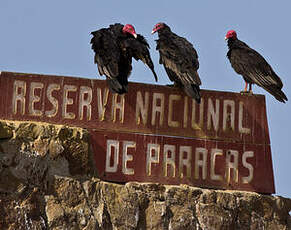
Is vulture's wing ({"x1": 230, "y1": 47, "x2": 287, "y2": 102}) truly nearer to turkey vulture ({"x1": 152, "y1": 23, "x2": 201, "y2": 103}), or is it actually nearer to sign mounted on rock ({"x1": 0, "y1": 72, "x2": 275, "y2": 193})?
sign mounted on rock ({"x1": 0, "y1": 72, "x2": 275, "y2": 193})

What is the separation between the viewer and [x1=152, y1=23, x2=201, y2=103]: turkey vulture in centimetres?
1070

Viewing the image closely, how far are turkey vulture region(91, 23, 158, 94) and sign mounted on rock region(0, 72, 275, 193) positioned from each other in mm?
226

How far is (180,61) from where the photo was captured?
1105 cm

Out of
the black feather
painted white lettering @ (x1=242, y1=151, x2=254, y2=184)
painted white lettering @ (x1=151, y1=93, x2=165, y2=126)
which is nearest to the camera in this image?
painted white lettering @ (x1=151, y1=93, x2=165, y2=126)

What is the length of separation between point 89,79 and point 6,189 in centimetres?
179

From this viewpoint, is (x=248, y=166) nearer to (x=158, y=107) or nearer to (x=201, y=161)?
(x=201, y=161)

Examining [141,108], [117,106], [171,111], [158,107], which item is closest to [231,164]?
[171,111]

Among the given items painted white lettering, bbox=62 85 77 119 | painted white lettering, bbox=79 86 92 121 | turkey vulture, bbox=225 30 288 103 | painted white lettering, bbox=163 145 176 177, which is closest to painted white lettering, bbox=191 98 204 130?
painted white lettering, bbox=163 145 176 177

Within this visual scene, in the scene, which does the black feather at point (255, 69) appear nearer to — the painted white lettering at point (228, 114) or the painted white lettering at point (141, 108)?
the painted white lettering at point (228, 114)

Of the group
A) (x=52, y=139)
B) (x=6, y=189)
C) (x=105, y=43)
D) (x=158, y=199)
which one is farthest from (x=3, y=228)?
(x=105, y=43)

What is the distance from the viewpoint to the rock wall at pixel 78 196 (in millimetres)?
9664

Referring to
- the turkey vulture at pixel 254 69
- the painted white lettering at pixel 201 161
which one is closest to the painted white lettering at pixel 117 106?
the painted white lettering at pixel 201 161

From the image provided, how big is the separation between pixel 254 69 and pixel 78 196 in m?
3.39

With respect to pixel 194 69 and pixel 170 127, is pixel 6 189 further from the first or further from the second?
pixel 194 69
